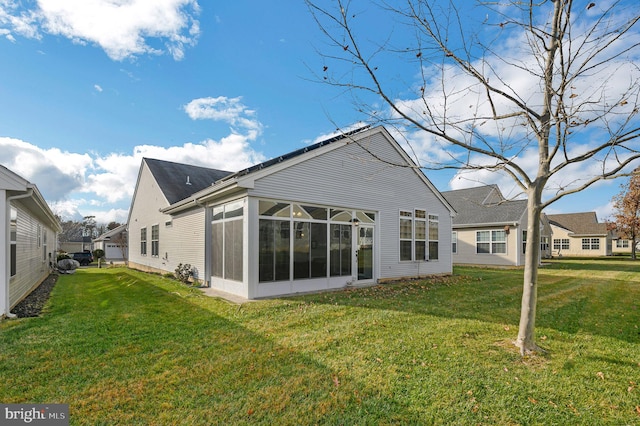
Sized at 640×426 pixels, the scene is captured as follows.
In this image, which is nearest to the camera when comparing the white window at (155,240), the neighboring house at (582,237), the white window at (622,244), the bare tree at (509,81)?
the bare tree at (509,81)

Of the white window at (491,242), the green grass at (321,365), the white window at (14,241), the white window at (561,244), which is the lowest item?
the white window at (561,244)

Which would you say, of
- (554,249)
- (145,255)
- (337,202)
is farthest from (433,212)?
(554,249)

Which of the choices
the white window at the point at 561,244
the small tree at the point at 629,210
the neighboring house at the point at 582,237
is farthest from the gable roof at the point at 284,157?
the white window at the point at 561,244

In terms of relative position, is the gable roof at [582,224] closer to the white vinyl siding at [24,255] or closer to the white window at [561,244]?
the white window at [561,244]

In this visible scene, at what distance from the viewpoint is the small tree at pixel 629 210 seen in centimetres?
2909

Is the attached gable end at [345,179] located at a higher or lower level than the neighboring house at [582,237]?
higher

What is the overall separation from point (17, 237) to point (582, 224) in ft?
176

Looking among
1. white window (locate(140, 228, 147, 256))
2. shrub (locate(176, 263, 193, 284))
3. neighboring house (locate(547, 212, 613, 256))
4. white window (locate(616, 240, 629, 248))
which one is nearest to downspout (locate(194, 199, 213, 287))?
shrub (locate(176, 263, 193, 284))

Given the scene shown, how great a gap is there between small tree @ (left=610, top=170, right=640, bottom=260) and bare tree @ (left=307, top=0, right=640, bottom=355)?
34.4 metres

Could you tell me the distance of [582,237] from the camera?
39.2m

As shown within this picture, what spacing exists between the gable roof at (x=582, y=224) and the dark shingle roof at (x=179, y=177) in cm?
4224

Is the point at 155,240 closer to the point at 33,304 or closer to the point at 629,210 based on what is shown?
the point at 33,304

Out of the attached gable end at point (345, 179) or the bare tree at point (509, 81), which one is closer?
the bare tree at point (509, 81)

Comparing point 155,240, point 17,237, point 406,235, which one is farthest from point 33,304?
point 406,235
